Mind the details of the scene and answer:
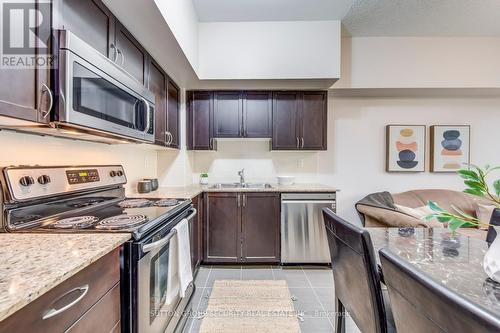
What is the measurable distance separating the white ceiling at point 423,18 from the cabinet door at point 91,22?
233 cm

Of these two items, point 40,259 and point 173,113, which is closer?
point 40,259

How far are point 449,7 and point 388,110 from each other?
133cm

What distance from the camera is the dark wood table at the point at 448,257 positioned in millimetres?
892

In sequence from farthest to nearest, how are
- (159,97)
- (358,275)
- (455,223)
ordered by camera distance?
(159,97)
(358,275)
(455,223)

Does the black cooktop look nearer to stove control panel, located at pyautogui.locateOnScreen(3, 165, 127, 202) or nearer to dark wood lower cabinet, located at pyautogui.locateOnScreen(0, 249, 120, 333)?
stove control panel, located at pyautogui.locateOnScreen(3, 165, 127, 202)

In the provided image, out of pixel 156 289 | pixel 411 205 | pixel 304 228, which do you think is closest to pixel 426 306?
pixel 156 289

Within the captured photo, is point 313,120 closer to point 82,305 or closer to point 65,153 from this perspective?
point 65,153

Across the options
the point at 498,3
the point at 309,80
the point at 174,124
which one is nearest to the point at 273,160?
the point at 309,80

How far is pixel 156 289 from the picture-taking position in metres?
1.42

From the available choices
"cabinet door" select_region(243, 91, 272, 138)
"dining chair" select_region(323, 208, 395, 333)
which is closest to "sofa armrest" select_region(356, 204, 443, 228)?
"cabinet door" select_region(243, 91, 272, 138)

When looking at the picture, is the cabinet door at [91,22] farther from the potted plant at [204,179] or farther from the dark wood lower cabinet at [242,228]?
the potted plant at [204,179]

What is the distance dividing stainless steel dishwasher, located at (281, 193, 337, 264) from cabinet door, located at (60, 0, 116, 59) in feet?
7.23

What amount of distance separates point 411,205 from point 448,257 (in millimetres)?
2447

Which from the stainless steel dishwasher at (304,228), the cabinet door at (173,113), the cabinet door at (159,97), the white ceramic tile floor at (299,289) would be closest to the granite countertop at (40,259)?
the white ceramic tile floor at (299,289)
